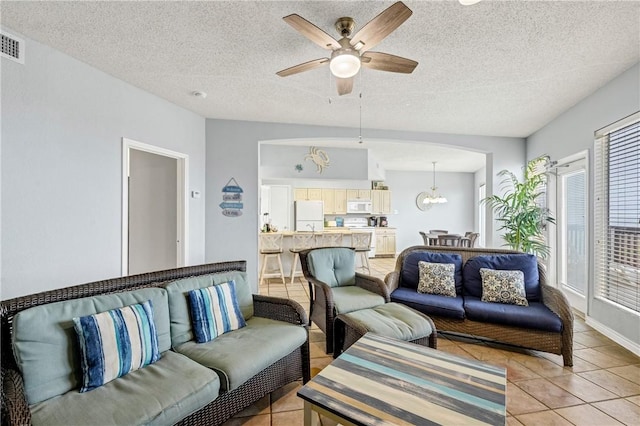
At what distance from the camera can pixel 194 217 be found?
4.13m

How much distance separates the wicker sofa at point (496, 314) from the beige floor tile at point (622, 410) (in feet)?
1.50

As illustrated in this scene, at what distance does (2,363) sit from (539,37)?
12.6 ft

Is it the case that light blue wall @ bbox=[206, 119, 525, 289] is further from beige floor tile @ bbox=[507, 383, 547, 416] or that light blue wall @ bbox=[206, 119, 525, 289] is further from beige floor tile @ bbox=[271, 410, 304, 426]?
beige floor tile @ bbox=[507, 383, 547, 416]

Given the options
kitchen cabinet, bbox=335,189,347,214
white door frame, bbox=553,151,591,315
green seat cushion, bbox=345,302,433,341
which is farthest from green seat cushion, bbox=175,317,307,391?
kitchen cabinet, bbox=335,189,347,214

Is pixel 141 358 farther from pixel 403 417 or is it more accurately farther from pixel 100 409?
pixel 403 417

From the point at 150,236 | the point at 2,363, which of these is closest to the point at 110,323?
the point at 2,363

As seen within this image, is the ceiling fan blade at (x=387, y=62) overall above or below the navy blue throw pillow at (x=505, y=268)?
above

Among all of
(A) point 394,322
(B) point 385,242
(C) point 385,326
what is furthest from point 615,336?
(B) point 385,242

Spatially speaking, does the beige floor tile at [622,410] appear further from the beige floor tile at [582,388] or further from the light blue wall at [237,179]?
the light blue wall at [237,179]

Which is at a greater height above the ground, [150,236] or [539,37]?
[539,37]

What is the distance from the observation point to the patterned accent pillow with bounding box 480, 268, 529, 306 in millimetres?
2775

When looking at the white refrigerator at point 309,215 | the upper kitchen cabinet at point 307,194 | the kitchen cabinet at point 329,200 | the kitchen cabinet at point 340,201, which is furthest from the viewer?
the kitchen cabinet at point 340,201

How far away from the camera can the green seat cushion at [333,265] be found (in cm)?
306

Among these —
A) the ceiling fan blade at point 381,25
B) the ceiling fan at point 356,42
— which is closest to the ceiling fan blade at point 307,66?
the ceiling fan at point 356,42
